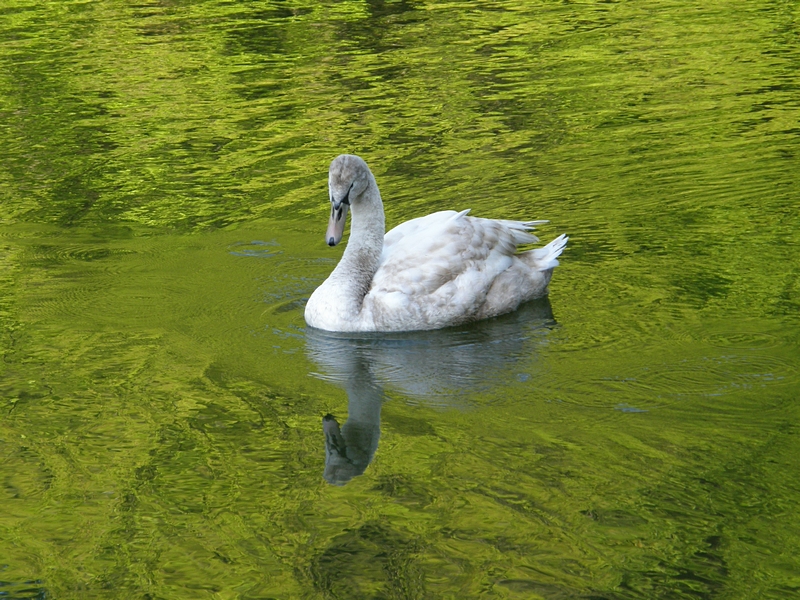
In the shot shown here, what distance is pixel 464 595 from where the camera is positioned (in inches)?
232

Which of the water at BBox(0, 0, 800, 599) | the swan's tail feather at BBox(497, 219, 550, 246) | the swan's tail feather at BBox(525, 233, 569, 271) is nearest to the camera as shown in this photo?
the water at BBox(0, 0, 800, 599)

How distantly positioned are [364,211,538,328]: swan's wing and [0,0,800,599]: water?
22 centimetres

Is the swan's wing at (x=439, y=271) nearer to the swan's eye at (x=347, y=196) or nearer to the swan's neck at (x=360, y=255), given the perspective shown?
the swan's neck at (x=360, y=255)

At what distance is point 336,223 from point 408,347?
113cm

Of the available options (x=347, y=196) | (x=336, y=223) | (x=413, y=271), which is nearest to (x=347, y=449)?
(x=413, y=271)

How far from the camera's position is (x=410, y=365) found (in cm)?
881

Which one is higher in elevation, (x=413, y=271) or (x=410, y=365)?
(x=413, y=271)

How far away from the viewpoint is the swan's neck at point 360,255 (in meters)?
9.48

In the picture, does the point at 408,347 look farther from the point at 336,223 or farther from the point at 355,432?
the point at 355,432

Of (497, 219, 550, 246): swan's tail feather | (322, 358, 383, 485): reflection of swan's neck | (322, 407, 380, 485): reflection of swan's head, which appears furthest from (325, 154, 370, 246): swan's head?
(322, 407, 380, 485): reflection of swan's head

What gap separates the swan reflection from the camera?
308 inches

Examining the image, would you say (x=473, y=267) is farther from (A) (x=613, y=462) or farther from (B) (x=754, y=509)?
(B) (x=754, y=509)

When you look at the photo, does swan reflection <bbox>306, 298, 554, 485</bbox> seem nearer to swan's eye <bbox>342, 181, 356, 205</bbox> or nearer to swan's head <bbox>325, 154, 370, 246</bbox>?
swan's head <bbox>325, 154, 370, 246</bbox>

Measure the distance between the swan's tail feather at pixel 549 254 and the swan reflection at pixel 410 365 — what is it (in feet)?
0.98
